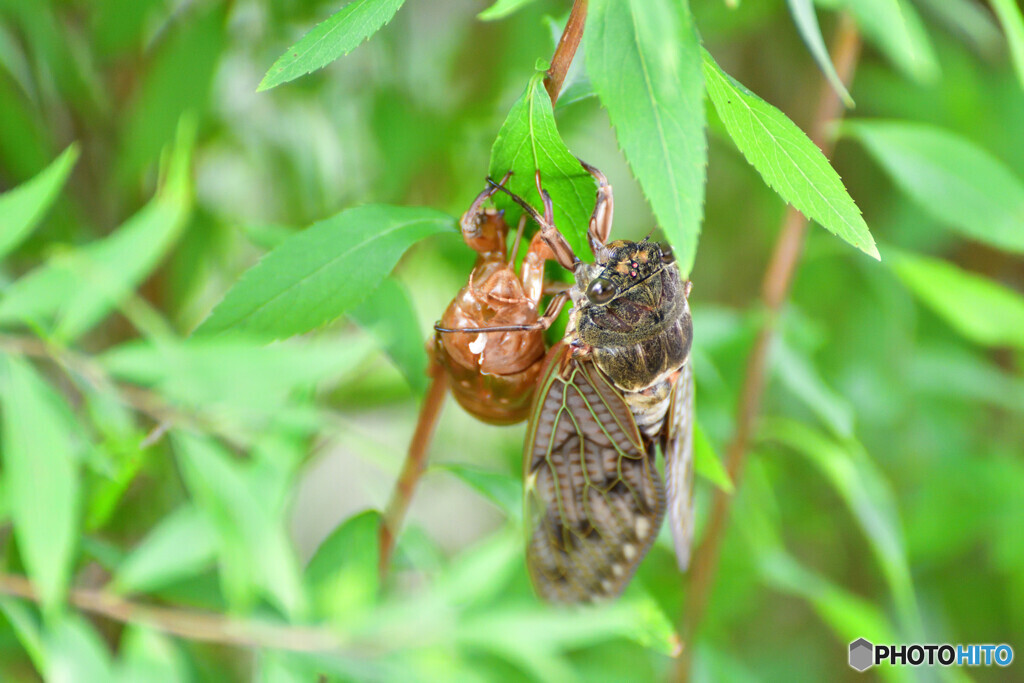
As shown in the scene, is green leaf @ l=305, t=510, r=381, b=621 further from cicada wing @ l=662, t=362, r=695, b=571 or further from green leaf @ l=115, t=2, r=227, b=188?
green leaf @ l=115, t=2, r=227, b=188

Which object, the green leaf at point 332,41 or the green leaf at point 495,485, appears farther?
the green leaf at point 495,485

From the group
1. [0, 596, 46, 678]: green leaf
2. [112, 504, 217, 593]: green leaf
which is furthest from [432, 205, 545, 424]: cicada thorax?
[0, 596, 46, 678]: green leaf

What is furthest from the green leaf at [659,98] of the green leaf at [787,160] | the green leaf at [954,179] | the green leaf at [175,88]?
the green leaf at [175,88]

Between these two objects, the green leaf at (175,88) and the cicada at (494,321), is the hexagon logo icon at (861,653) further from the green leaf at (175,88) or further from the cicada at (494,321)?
the green leaf at (175,88)

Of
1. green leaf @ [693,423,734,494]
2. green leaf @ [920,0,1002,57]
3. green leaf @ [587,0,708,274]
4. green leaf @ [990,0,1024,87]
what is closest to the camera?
green leaf @ [587,0,708,274]

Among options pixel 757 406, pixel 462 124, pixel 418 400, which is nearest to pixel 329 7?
pixel 462 124
